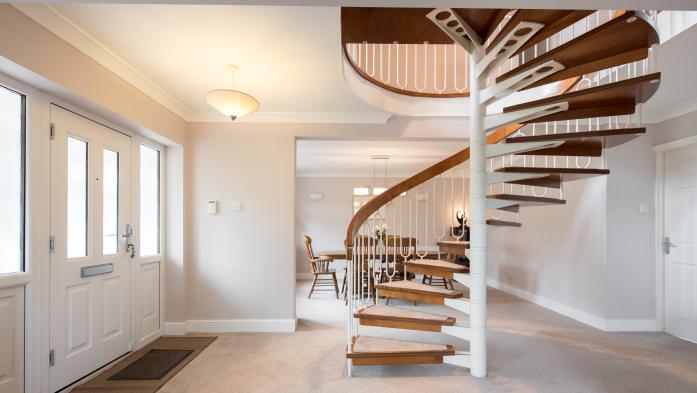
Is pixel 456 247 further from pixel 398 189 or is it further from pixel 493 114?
pixel 493 114

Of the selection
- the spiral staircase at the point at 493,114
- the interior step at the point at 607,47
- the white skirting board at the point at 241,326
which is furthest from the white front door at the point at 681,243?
the white skirting board at the point at 241,326

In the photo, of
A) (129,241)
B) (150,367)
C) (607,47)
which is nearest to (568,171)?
(607,47)

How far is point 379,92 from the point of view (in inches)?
165

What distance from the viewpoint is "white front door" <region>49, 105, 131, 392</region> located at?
2814 millimetres

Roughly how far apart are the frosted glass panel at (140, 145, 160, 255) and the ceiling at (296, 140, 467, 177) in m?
2.14

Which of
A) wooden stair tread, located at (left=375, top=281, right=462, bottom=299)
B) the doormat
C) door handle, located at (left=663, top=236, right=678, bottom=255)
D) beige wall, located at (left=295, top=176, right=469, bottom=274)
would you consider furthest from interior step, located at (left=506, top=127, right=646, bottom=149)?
beige wall, located at (left=295, top=176, right=469, bottom=274)

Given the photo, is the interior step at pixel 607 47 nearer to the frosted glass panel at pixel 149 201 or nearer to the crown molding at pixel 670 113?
the crown molding at pixel 670 113

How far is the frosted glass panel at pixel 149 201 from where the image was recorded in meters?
4.04

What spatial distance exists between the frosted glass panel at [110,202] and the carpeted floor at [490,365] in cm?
129

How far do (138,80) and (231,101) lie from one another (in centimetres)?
104

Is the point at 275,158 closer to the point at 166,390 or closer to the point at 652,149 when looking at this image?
the point at 166,390

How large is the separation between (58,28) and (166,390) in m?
2.61

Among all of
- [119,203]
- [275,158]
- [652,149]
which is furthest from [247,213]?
[652,149]

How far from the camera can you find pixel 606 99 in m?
2.49
